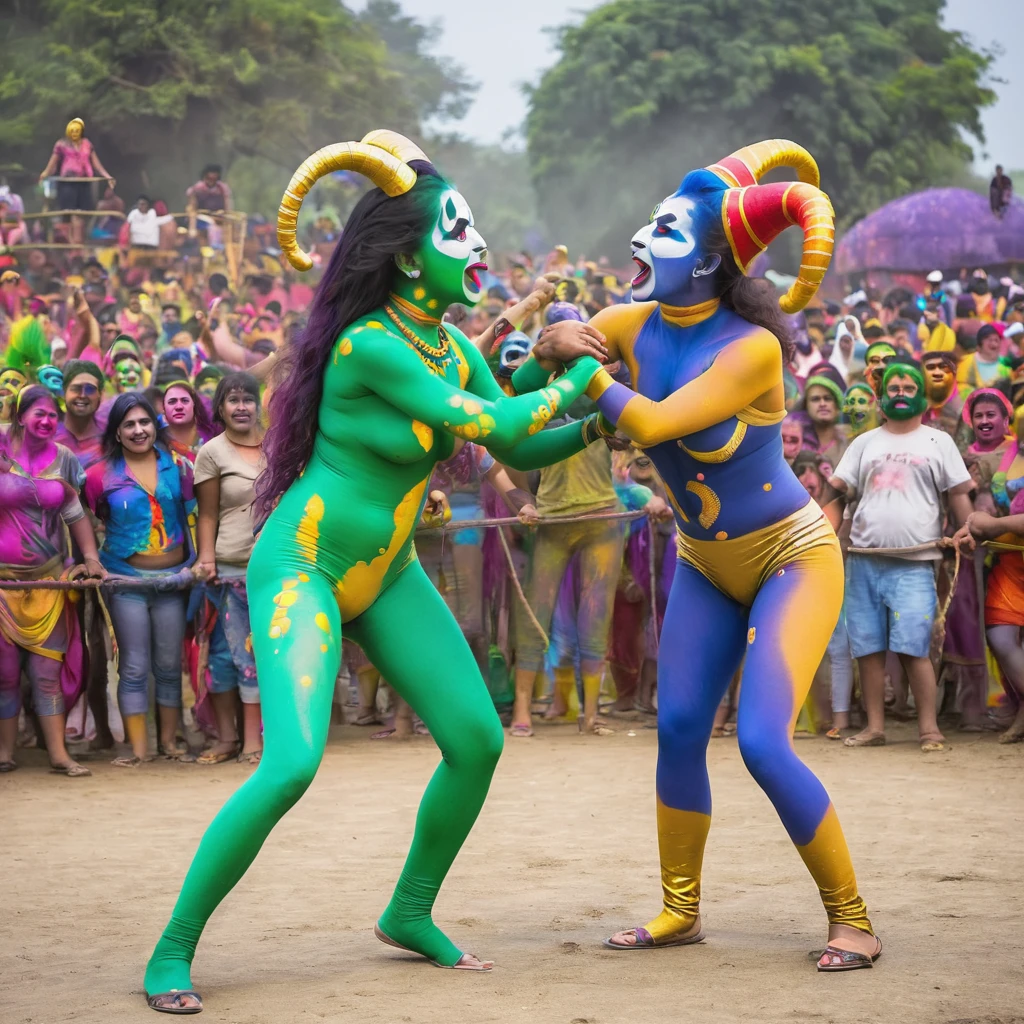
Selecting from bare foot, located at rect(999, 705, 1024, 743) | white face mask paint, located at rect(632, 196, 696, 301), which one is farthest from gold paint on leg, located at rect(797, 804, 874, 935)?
bare foot, located at rect(999, 705, 1024, 743)

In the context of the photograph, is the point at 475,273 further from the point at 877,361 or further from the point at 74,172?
the point at 74,172

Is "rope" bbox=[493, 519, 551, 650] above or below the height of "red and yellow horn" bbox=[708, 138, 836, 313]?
below

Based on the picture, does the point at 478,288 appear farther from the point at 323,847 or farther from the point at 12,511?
the point at 12,511

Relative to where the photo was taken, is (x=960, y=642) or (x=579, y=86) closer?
(x=960, y=642)

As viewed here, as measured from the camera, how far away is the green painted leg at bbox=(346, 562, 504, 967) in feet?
15.1

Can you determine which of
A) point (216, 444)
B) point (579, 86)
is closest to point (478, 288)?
point (216, 444)

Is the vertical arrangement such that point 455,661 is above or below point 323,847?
above

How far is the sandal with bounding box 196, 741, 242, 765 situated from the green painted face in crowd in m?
4.40

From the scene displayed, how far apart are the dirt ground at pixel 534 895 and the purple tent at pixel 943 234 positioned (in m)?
24.5

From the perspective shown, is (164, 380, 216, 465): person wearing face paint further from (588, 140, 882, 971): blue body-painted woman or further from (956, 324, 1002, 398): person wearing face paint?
(956, 324, 1002, 398): person wearing face paint

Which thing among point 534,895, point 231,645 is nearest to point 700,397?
Answer: point 534,895

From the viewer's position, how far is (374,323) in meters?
4.55

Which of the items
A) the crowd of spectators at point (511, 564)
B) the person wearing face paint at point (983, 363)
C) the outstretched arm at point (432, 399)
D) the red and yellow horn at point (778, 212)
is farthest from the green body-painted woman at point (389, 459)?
the person wearing face paint at point (983, 363)

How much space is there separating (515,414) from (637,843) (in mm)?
2555
